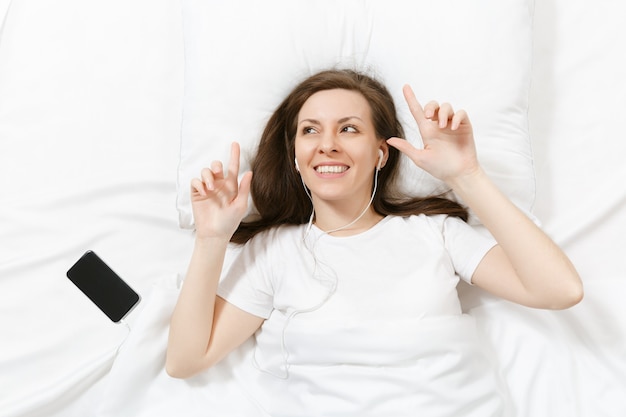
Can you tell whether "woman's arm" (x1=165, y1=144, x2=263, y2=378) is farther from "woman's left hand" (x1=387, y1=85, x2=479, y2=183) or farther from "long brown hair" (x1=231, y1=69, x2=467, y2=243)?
"woman's left hand" (x1=387, y1=85, x2=479, y2=183)

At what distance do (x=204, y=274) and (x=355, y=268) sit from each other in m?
0.36

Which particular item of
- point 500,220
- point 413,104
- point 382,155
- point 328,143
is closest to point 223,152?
point 328,143

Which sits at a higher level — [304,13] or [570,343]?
[304,13]

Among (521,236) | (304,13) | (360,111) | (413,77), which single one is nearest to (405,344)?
(521,236)

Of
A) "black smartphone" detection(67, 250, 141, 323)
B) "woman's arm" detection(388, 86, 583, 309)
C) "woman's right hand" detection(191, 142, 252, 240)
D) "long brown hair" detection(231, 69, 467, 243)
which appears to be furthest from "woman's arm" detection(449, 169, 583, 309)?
"black smartphone" detection(67, 250, 141, 323)

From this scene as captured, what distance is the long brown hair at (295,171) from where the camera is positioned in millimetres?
1595

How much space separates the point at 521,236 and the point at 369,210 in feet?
1.37

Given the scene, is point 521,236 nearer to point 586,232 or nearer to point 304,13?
point 586,232

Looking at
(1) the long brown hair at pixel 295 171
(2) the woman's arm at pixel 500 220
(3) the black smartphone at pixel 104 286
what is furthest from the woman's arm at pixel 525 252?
(3) the black smartphone at pixel 104 286

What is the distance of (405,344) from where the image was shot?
1.39 meters

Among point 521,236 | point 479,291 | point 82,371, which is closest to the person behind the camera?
point 521,236

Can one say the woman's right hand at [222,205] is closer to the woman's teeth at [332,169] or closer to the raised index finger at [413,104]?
the woman's teeth at [332,169]

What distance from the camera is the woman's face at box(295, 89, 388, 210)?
1472mm

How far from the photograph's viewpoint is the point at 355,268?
1.49m
